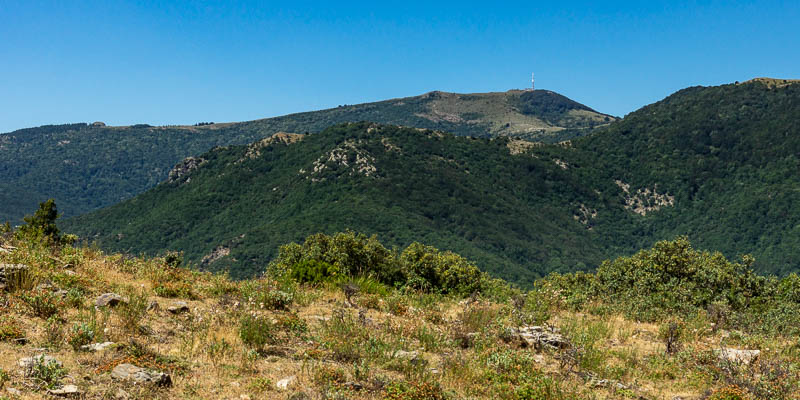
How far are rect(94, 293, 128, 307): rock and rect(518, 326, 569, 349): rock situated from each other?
23.7 ft

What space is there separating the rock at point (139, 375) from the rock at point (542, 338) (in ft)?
20.1

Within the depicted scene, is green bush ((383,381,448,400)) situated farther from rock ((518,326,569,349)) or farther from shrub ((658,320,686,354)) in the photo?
shrub ((658,320,686,354))

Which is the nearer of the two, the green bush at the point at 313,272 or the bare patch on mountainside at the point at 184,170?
the green bush at the point at 313,272

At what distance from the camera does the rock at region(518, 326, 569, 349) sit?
30.2 ft

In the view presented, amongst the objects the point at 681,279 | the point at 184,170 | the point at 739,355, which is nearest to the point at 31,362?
the point at 739,355

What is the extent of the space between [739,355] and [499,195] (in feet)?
511

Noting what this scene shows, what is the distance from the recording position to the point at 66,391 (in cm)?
552

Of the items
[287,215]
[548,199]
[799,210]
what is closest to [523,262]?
[548,199]

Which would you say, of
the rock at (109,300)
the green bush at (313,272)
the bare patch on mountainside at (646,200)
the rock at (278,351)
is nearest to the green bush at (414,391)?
the rock at (278,351)

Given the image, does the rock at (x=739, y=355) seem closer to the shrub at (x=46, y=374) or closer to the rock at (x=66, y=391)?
the rock at (x=66, y=391)

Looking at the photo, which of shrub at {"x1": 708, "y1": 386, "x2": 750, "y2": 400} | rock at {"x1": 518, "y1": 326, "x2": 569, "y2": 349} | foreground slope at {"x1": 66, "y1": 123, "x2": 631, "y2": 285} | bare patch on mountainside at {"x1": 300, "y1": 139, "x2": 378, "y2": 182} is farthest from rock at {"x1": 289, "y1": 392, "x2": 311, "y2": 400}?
bare patch on mountainside at {"x1": 300, "y1": 139, "x2": 378, "y2": 182}

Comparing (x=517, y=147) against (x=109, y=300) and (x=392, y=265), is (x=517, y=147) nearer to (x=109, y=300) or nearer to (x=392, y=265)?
(x=392, y=265)

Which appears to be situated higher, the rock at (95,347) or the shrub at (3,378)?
the shrub at (3,378)

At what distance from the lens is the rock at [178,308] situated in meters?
9.23
